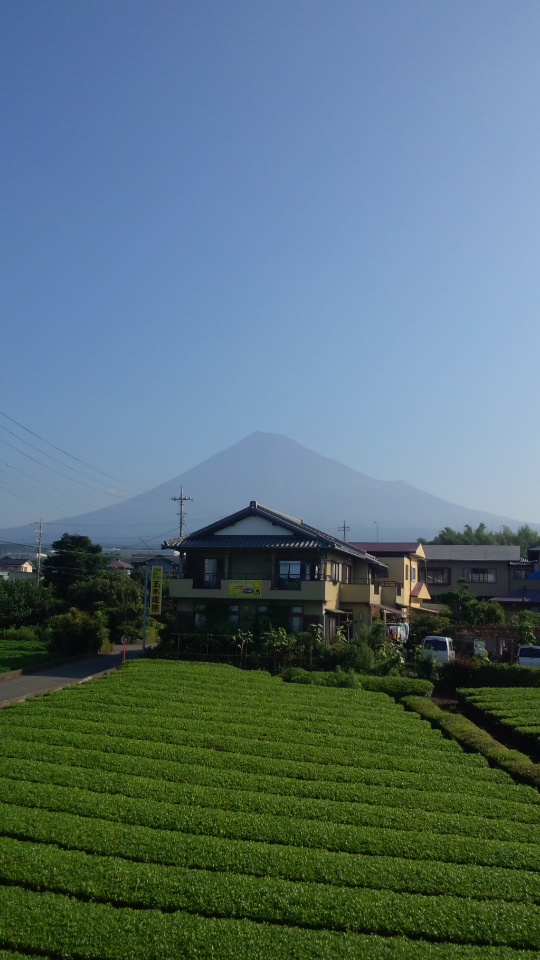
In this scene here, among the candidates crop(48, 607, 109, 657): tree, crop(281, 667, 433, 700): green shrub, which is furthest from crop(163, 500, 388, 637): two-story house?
crop(281, 667, 433, 700): green shrub

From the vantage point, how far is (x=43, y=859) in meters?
10.4

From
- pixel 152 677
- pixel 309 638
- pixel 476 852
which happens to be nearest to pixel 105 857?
pixel 476 852

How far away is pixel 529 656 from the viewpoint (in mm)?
32438

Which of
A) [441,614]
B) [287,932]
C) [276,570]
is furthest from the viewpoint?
[441,614]

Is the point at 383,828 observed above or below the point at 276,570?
below

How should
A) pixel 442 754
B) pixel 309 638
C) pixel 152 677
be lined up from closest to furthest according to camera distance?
pixel 442 754 → pixel 152 677 → pixel 309 638

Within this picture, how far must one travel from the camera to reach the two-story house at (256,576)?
109ft

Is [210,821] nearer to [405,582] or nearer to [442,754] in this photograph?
[442,754]

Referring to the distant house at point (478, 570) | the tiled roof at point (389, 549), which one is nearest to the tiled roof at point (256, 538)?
the tiled roof at point (389, 549)

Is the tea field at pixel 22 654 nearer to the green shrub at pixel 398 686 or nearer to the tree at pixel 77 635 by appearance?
the tree at pixel 77 635

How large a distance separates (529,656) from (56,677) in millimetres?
18103

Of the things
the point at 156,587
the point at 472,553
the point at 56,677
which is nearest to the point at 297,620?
the point at 156,587

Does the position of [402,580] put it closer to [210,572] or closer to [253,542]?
[253,542]

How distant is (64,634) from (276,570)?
9984 mm
